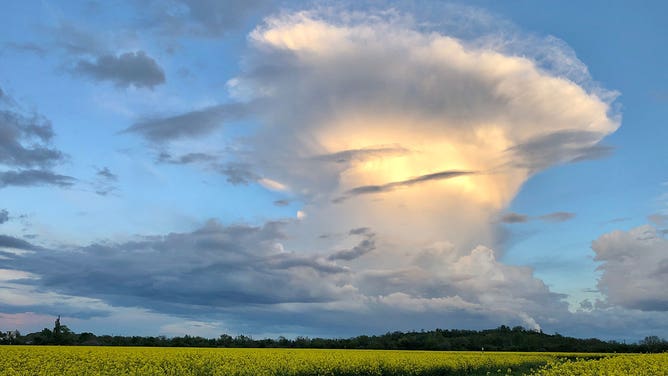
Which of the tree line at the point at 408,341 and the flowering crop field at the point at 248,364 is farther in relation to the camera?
the tree line at the point at 408,341

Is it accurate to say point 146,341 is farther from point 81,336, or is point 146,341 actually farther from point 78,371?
point 78,371

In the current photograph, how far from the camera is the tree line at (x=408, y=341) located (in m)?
83.4

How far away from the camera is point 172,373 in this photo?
32906 mm

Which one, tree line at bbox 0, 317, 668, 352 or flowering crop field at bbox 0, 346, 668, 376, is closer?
flowering crop field at bbox 0, 346, 668, 376

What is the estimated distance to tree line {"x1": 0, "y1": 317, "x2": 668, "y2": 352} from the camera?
274ft

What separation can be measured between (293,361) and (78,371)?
16.6 meters

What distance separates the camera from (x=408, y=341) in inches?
4198

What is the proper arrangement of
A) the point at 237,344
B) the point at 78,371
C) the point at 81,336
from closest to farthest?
the point at 78,371 < the point at 81,336 < the point at 237,344

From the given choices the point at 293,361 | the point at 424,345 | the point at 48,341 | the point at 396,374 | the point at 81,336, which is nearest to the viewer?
the point at 293,361

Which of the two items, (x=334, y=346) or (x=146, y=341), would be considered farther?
(x=334, y=346)

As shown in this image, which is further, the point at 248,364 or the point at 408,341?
the point at 408,341

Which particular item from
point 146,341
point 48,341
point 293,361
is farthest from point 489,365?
point 48,341

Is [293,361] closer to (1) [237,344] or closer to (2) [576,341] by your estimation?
(1) [237,344]

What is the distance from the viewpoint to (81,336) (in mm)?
87125
